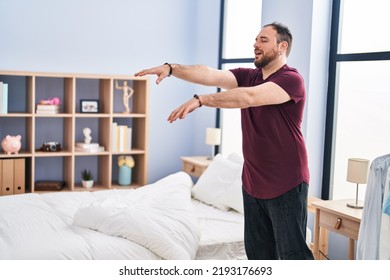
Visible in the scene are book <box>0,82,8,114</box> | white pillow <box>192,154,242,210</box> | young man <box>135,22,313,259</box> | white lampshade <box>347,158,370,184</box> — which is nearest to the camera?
young man <box>135,22,313,259</box>

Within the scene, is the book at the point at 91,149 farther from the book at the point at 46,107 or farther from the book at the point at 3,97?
the book at the point at 3,97

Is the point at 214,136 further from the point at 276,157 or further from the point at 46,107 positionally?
the point at 276,157

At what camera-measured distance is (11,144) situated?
4.33 metres

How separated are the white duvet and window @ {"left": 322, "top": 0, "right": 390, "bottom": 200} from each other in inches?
47.8

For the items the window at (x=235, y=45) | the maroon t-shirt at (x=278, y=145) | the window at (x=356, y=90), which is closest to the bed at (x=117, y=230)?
the maroon t-shirt at (x=278, y=145)

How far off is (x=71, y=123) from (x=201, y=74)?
2.35 m

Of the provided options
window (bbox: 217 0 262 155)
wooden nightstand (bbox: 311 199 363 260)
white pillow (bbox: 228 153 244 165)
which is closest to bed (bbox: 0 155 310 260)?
white pillow (bbox: 228 153 244 165)

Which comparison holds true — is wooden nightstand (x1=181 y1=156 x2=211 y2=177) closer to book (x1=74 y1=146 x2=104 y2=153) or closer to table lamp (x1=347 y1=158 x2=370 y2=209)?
book (x1=74 y1=146 x2=104 y2=153)

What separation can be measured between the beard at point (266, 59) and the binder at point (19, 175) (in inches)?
102

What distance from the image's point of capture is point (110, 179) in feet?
15.4

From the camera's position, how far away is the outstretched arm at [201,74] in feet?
7.64

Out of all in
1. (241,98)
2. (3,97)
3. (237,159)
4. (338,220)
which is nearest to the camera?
(241,98)

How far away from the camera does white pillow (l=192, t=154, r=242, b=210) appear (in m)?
3.57

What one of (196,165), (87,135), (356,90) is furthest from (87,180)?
(356,90)
